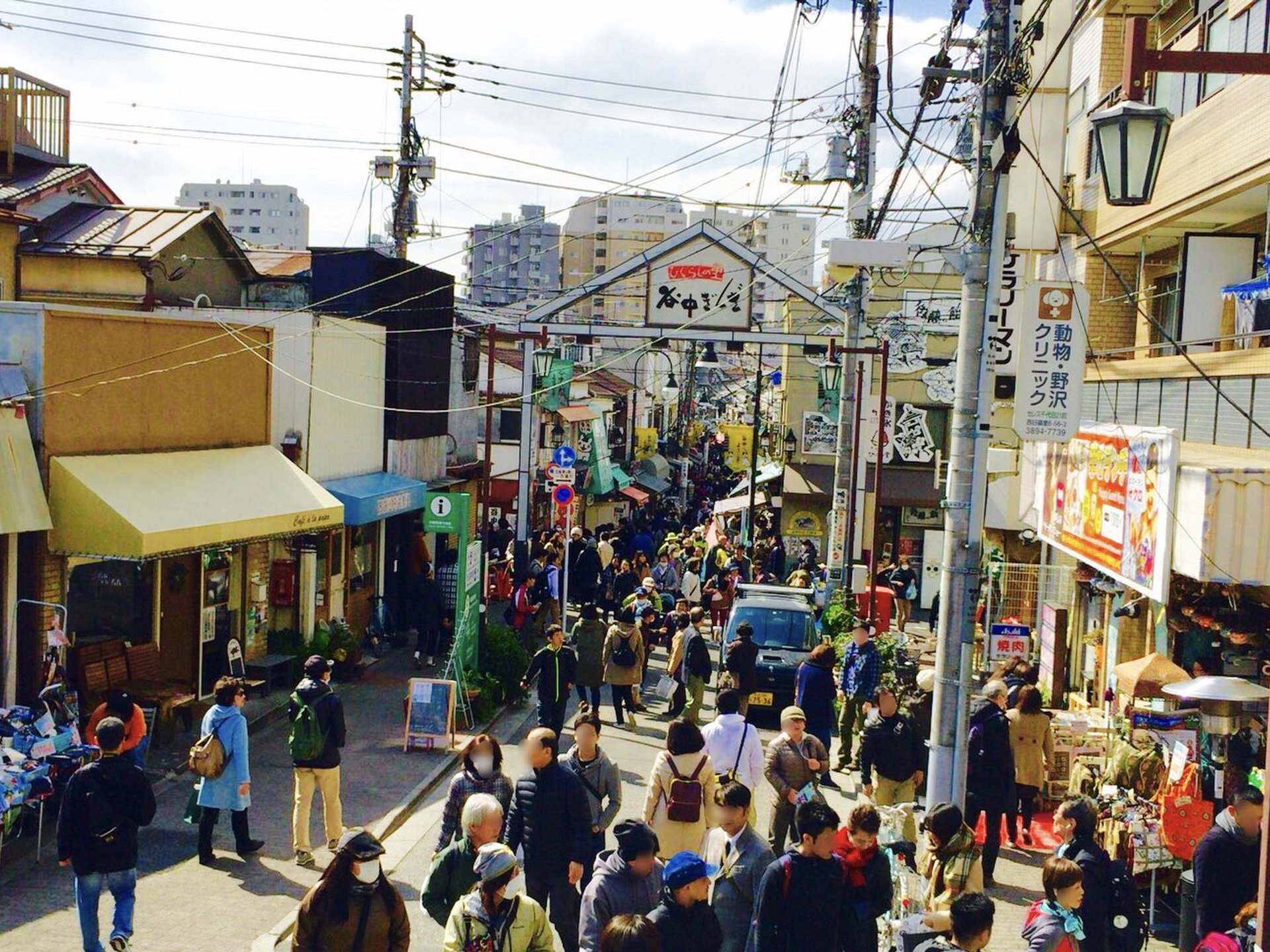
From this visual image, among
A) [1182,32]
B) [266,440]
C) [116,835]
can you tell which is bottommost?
[116,835]

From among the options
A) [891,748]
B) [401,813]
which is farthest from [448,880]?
[401,813]

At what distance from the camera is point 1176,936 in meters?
9.99

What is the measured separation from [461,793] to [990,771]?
5.04 m

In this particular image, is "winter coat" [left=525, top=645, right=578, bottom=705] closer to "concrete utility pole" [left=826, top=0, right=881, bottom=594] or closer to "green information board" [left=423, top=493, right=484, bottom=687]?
"green information board" [left=423, top=493, right=484, bottom=687]

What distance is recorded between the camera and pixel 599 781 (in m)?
8.47

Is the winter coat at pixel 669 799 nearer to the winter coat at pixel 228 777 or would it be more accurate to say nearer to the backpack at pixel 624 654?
the winter coat at pixel 228 777

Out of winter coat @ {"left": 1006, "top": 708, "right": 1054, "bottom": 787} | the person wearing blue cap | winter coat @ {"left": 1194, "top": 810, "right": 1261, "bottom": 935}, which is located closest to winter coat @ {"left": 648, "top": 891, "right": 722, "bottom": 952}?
the person wearing blue cap

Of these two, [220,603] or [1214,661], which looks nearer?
[1214,661]

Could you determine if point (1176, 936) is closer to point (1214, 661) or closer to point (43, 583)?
point (1214, 661)

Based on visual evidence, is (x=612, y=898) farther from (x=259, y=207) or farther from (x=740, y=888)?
(x=259, y=207)

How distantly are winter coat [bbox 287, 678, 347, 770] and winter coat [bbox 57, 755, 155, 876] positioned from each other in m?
2.23

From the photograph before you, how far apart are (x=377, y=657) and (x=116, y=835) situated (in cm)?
1317

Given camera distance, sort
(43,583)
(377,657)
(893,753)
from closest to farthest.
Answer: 1. (893,753)
2. (43,583)
3. (377,657)

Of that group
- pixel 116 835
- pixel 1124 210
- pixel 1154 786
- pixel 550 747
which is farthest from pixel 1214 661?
pixel 116 835
